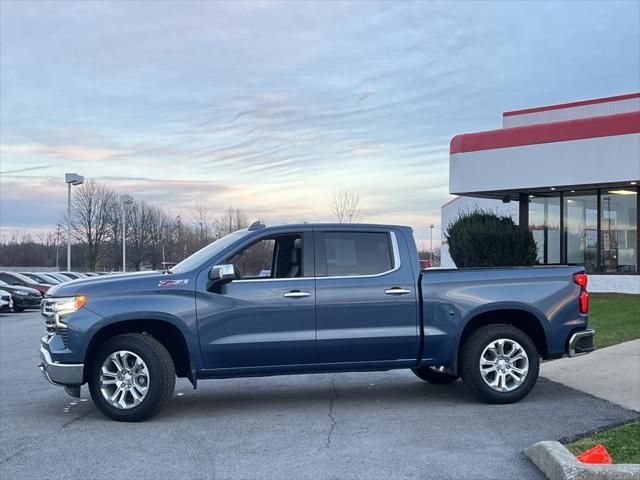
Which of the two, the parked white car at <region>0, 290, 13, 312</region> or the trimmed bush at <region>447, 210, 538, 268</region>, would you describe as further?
the parked white car at <region>0, 290, 13, 312</region>

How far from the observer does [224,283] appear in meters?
7.59

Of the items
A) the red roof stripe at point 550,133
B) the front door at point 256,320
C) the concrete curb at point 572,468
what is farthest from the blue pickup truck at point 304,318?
the red roof stripe at point 550,133

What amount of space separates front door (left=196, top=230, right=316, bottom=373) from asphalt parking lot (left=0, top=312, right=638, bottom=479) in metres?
0.62

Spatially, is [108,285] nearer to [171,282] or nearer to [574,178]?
[171,282]

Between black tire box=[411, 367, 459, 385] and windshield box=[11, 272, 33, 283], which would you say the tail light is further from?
windshield box=[11, 272, 33, 283]

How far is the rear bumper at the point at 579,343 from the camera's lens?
824cm

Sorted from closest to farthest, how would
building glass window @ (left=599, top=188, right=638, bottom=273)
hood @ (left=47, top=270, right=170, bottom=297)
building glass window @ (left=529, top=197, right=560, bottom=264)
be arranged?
hood @ (left=47, top=270, right=170, bottom=297)
building glass window @ (left=599, top=188, right=638, bottom=273)
building glass window @ (left=529, top=197, right=560, bottom=264)

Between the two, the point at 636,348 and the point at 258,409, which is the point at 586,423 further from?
the point at 636,348

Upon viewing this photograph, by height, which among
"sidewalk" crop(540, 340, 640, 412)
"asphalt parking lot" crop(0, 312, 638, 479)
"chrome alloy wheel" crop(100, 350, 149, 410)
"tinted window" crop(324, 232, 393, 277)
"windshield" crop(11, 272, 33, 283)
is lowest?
"asphalt parking lot" crop(0, 312, 638, 479)

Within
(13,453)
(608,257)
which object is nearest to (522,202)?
(608,257)

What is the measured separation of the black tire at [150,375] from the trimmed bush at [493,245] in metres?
12.3

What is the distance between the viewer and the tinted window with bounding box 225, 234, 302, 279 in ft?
25.9

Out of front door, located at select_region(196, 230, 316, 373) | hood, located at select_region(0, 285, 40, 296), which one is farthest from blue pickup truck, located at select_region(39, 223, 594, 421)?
hood, located at select_region(0, 285, 40, 296)

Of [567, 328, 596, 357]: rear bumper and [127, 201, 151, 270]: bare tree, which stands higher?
[127, 201, 151, 270]: bare tree
